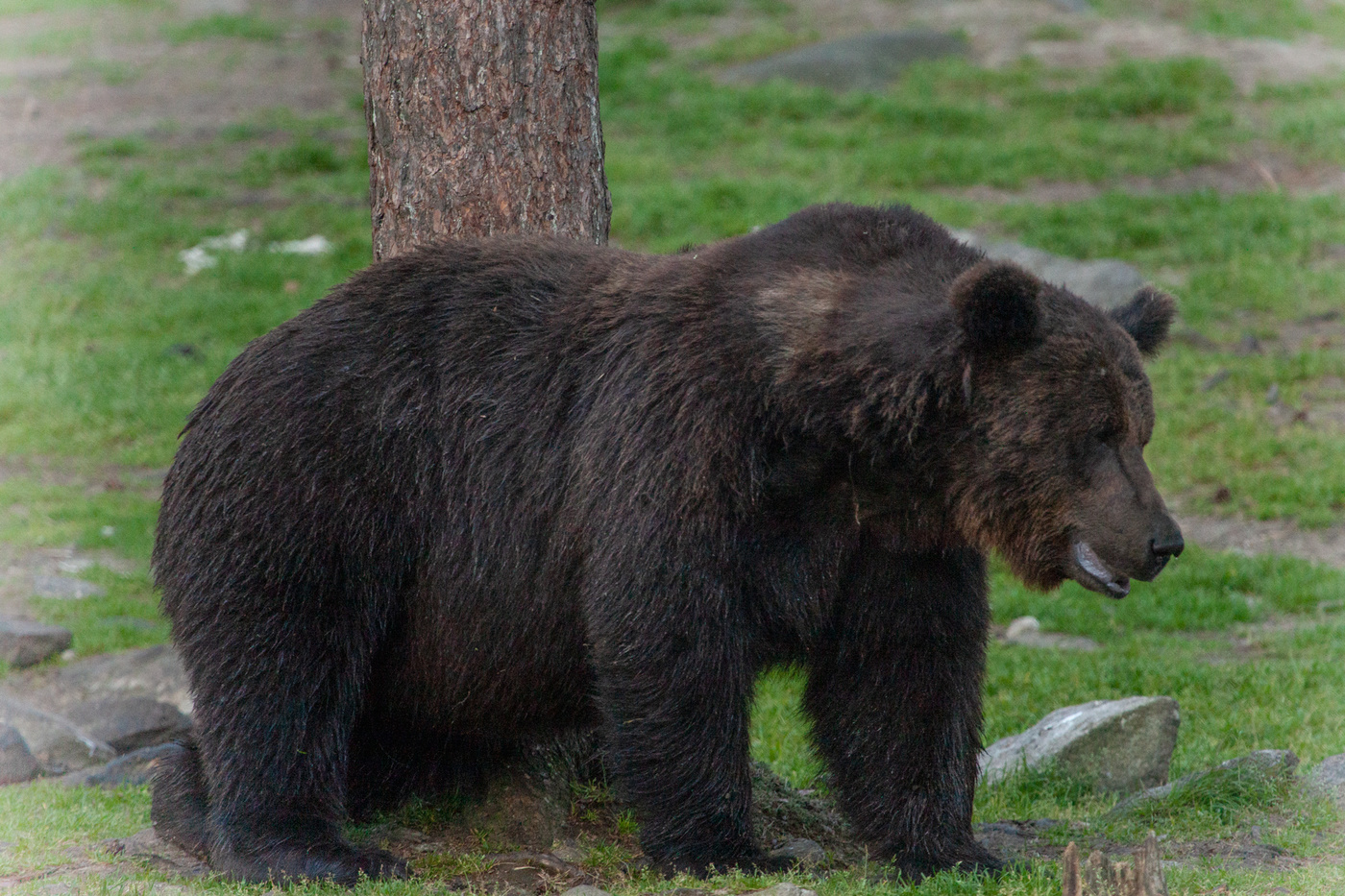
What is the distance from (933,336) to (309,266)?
1277 centimetres

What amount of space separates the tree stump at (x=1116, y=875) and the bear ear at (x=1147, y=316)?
1.91 metres

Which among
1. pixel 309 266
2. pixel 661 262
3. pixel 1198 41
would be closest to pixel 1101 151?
pixel 1198 41

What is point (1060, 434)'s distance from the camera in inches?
186

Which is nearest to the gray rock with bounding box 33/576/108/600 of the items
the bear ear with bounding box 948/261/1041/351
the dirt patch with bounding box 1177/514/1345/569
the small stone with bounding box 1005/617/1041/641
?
the small stone with bounding box 1005/617/1041/641

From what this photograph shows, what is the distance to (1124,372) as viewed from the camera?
Answer: 477 centimetres

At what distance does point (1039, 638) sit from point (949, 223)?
695cm

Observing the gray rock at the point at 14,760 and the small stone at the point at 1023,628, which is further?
the small stone at the point at 1023,628

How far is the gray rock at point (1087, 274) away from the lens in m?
13.9

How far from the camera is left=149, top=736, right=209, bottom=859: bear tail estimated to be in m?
5.64

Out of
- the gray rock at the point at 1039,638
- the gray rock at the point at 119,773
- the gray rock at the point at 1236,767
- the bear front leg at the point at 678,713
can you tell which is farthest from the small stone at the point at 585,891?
the gray rock at the point at 1039,638

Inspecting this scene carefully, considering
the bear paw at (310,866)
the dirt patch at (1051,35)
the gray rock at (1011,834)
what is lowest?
the gray rock at (1011,834)

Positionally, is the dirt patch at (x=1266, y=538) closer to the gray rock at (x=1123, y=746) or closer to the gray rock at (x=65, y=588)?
the gray rock at (x=1123, y=746)

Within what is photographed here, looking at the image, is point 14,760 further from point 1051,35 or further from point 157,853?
point 1051,35

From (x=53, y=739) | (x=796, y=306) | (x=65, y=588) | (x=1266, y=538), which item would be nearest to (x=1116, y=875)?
(x=796, y=306)
